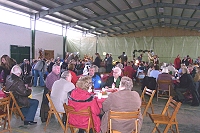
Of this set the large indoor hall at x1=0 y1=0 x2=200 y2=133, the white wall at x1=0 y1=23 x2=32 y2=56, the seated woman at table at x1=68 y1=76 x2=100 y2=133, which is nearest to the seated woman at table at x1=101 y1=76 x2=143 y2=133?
the large indoor hall at x1=0 y1=0 x2=200 y2=133

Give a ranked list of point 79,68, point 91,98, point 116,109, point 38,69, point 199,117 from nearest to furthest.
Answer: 1. point 116,109
2. point 91,98
3. point 199,117
4. point 38,69
5. point 79,68

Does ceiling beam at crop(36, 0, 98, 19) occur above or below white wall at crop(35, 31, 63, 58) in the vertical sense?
above

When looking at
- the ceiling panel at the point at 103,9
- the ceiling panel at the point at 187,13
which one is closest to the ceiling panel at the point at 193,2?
the ceiling panel at the point at 103,9

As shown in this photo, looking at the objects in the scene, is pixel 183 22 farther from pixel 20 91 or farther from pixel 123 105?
pixel 123 105

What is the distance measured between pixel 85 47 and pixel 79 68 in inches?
239

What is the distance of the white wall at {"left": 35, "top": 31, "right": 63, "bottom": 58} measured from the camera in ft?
40.7

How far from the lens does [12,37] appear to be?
34.6ft

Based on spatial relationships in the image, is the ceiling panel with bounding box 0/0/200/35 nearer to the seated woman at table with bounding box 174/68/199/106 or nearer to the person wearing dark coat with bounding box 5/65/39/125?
the seated woman at table with bounding box 174/68/199/106

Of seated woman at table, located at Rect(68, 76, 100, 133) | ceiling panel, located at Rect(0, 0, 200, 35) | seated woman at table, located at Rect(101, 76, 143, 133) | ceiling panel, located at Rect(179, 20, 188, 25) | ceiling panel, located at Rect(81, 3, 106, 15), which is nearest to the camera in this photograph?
seated woman at table, located at Rect(101, 76, 143, 133)

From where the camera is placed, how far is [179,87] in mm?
6062

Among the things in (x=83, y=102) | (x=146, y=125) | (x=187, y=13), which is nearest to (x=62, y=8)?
(x=146, y=125)

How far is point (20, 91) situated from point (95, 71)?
193 centimetres

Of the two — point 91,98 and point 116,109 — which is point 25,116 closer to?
point 91,98

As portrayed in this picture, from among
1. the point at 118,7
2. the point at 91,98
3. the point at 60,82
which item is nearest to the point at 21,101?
the point at 60,82
